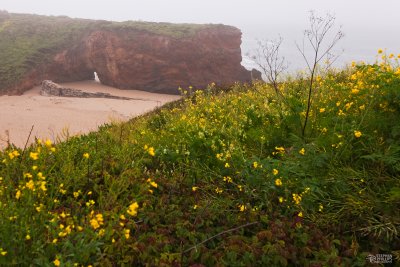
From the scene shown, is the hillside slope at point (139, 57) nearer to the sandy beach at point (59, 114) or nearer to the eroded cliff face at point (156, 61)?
the eroded cliff face at point (156, 61)

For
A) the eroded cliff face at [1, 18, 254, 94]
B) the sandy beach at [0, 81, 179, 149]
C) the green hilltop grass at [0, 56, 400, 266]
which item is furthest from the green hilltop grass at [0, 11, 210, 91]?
the green hilltop grass at [0, 56, 400, 266]

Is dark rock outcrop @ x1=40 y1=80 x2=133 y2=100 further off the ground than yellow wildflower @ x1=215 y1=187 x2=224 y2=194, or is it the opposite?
yellow wildflower @ x1=215 y1=187 x2=224 y2=194

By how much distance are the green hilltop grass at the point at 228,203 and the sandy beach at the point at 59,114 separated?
20.1 feet

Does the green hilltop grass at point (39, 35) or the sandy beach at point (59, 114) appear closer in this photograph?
the sandy beach at point (59, 114)

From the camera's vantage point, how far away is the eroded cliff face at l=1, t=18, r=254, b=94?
2297cm

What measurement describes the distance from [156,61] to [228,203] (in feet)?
68.7

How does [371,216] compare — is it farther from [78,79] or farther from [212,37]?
[78,79]

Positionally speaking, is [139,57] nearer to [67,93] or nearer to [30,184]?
[67,93]

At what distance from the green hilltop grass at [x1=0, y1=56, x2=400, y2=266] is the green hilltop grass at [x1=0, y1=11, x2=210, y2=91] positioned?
19.8 metres

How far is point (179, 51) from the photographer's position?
23.1 m

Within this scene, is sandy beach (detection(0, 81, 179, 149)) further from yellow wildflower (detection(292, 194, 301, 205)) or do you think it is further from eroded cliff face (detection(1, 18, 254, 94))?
yellow wildflower (detection(292, 194, 301, 205))

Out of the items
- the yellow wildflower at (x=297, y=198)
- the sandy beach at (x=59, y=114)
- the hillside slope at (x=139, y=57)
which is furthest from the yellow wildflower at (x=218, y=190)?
the hillside slope at (x=139, y=57)

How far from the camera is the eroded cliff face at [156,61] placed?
2297 cm

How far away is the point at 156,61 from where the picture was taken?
2305 centimetres
